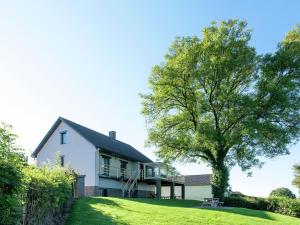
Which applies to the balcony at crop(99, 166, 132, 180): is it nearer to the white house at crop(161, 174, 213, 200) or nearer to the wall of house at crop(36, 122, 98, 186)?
the wall of house at crop(36, 122, 98, 186)

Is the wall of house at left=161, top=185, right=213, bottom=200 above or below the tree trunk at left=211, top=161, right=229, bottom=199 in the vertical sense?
below

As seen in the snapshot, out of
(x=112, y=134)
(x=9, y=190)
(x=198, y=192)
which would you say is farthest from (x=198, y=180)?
(x=9, y=190)

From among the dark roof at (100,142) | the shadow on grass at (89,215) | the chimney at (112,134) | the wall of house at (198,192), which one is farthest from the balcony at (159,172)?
the wall of house at (198,192)

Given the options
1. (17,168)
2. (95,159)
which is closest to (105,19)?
(17,168)

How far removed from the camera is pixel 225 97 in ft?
117

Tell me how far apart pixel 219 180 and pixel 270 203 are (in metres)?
4.62

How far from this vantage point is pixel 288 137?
1459 inches

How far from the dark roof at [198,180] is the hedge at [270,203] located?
105 ft

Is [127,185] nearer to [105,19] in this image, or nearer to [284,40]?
[284,40]

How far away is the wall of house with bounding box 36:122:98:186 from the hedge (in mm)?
12214

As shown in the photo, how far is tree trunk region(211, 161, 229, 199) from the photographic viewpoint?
36750 mm

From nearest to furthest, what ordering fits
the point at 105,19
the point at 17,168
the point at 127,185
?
the point at 17,168 < the point at 105,19 < the point at 127,185

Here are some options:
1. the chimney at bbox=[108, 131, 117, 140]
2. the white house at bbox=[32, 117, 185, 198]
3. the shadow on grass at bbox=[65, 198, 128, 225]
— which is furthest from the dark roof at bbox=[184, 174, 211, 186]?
the shadow on grass at bbox=[65, 198, 128, 225]

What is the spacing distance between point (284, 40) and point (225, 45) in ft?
20.9
